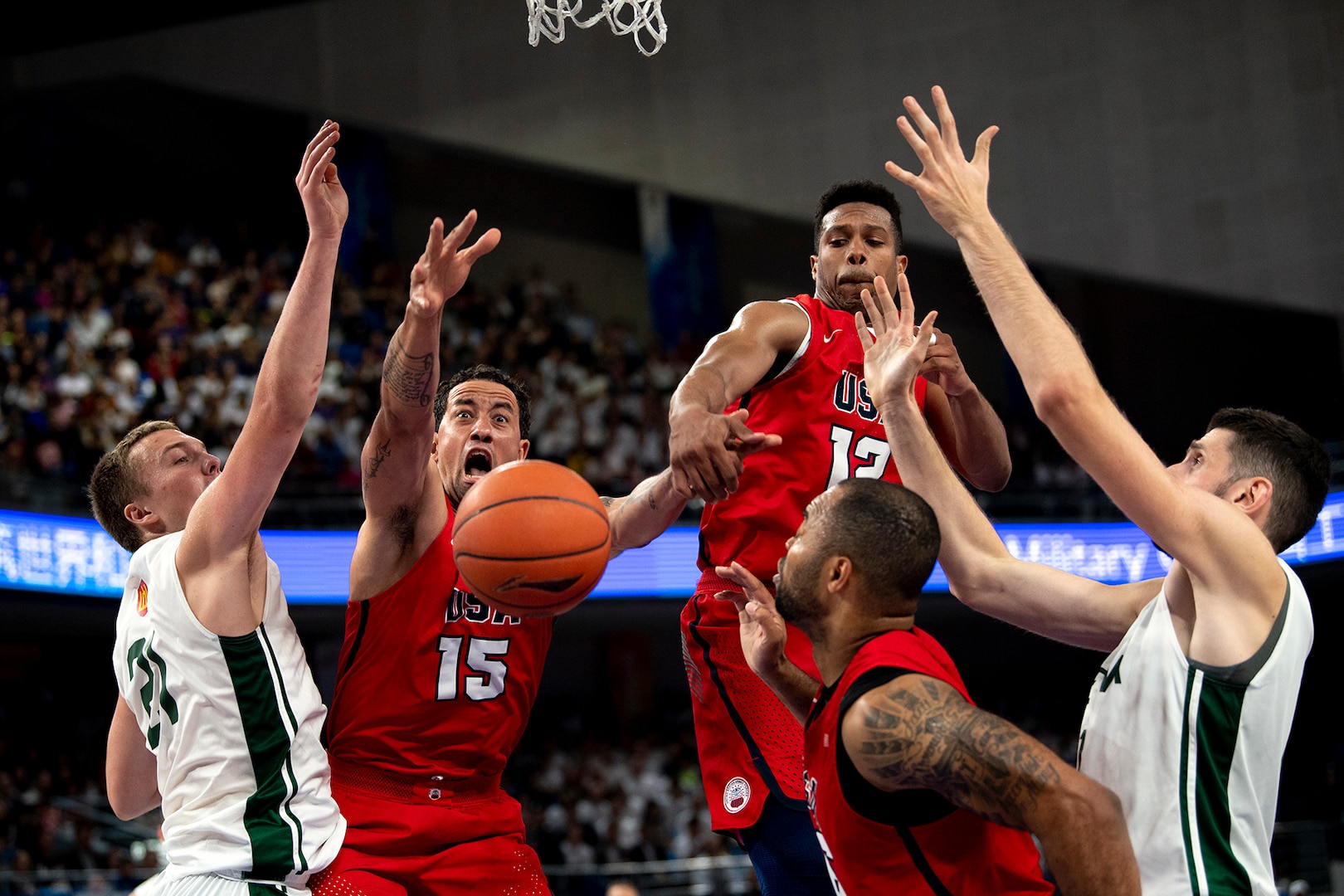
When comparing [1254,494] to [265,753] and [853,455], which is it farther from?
[265,753]

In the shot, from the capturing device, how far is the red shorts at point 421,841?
3766mm

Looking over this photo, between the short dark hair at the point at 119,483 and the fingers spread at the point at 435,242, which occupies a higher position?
the fingers spread at the point at 435,242

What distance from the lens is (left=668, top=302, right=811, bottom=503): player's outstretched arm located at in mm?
3760

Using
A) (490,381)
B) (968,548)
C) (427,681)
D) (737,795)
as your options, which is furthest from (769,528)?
(427,681)

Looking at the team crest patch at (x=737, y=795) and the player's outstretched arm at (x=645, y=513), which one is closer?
the team crest patch at (x=737, y=795)

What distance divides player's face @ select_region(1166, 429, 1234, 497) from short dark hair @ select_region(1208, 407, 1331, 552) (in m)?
0.01

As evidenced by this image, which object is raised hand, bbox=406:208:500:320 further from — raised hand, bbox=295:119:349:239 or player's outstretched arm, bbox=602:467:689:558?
player's outstretched arm, bbox=602:467:689:558

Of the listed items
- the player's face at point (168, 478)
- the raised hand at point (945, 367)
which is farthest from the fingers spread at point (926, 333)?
the player's face at point (168, 478)

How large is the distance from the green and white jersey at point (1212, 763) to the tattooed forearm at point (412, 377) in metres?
2.12

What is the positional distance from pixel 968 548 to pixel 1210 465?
2.54 feet

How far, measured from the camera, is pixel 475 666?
408 cm

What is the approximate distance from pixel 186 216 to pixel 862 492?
842 inches

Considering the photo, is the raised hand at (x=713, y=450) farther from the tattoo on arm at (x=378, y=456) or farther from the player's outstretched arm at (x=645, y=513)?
the tattoo on arm at (x=378, y=456)

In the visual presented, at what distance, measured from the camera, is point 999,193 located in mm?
19641
